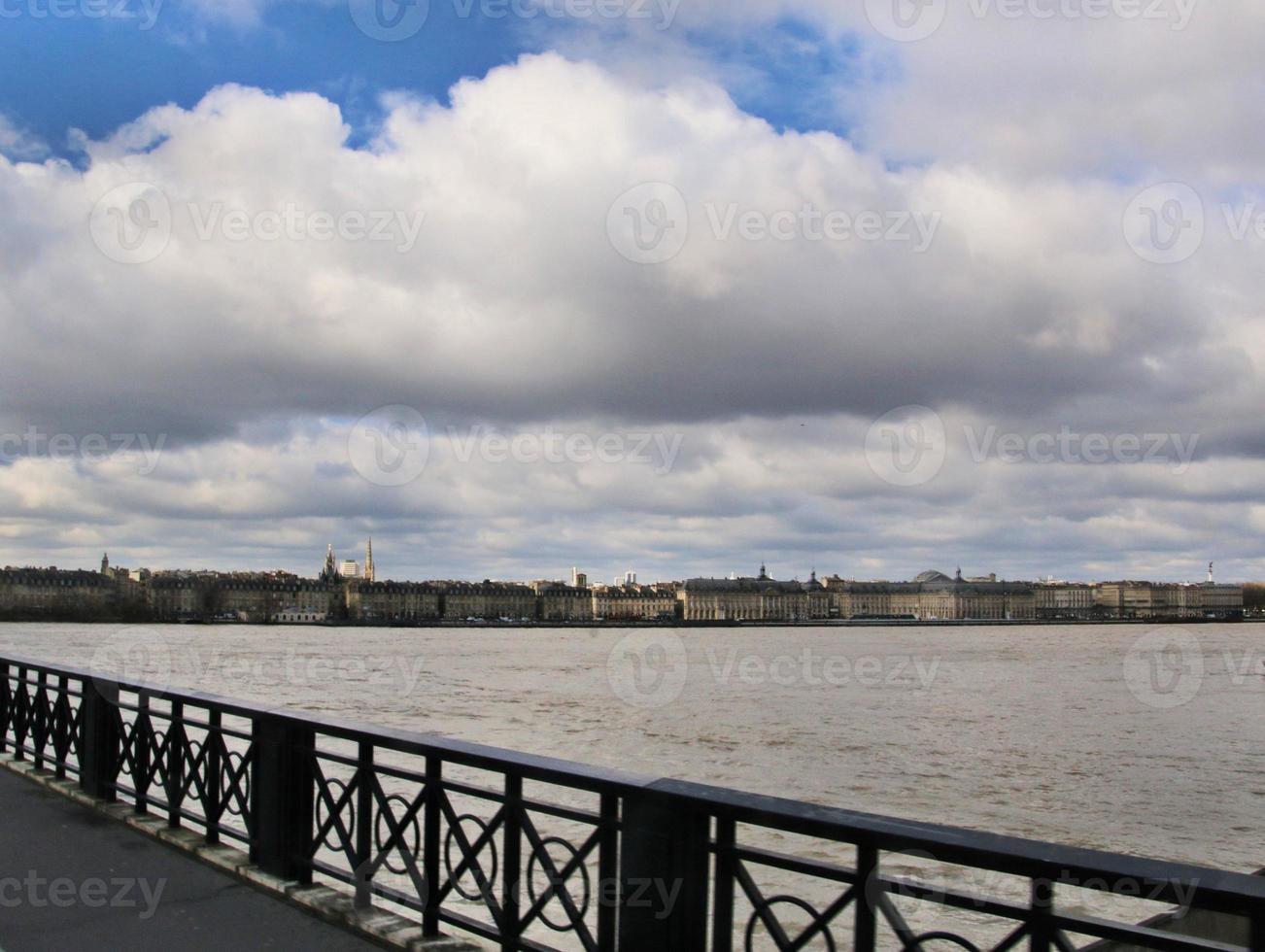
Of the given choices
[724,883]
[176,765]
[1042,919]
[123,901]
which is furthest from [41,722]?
[1042,919]

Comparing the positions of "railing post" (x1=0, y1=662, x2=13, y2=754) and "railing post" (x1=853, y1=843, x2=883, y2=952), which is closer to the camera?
"railing post" (x1=853, y1=843, x2=883, y2=952)

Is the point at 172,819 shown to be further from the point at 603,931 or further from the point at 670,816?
the point at 670,816

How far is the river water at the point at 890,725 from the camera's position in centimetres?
2339

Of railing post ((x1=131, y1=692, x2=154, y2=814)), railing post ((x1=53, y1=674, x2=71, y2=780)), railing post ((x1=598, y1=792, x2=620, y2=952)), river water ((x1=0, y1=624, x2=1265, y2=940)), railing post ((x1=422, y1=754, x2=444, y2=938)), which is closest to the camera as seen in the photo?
railing post ((x1=598, y1=792, x2=620, y2=952))

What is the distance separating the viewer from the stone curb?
6.01m

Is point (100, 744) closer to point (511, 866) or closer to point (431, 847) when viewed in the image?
point (431, 847)

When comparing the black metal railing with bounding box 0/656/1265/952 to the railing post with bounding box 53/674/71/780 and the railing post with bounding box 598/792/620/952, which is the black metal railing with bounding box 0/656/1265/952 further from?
the railing post with bounding box 53/674/71/780

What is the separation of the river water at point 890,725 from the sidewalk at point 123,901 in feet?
39.2

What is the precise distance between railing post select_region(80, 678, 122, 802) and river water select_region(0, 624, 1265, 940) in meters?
10.3

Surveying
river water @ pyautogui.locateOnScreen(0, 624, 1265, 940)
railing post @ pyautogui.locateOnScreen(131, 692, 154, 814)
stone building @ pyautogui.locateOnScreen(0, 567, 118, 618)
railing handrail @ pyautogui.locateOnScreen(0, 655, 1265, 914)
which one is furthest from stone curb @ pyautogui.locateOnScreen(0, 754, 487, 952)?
stone building @ pyautogui.locateOnScreen(0, 567, 118, 618)

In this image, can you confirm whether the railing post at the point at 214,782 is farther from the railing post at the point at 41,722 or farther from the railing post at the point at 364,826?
the railing post at the point at 41,722

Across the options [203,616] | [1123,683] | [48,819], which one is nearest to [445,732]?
[48,819]

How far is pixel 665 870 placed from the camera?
4.70m

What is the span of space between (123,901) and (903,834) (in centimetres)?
503
